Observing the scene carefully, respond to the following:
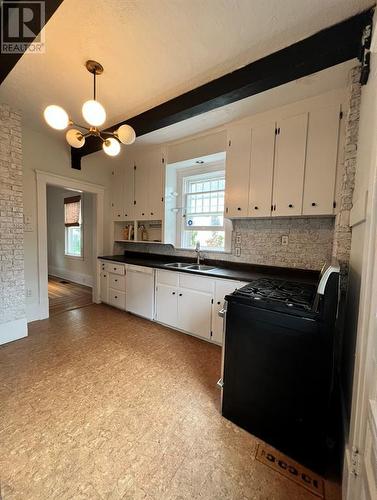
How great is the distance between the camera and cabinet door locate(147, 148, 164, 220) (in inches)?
131

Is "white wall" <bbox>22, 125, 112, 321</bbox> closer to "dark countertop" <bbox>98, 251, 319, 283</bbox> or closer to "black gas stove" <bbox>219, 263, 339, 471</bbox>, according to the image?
"dark countertop" <bbox>98, 251, 319, 283</bbox>

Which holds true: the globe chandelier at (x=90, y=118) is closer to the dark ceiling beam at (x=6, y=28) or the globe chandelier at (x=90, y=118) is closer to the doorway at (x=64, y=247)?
the dark ceiling beam at (x=6, y=28)

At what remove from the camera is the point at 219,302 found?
8.07ft

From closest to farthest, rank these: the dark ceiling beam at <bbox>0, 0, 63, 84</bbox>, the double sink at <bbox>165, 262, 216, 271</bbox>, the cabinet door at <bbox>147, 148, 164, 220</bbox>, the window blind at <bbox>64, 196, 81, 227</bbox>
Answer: the dark ceiling beam at <bbox>0, 0, 63, 84</bbox> < the double sink at <bbox>165, 262, 216, 271</bbox> < the cabinet door at <bbox>147, 148, 164, 220</bbox> < the window blind at <bbox>64, 196, 81, 227</bbox>

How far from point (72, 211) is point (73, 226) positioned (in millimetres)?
387

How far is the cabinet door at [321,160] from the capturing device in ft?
6.56

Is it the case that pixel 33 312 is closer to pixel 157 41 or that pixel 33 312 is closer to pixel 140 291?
pixel 140 291

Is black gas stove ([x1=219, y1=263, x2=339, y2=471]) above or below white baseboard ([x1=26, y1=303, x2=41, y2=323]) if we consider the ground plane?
above

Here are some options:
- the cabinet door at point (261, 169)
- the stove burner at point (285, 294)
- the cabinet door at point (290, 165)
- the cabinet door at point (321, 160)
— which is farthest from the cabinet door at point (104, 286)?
the cabinet door at point (321, 160)

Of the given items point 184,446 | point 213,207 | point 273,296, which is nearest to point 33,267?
point 213,207

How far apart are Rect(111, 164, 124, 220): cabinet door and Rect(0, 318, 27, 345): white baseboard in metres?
2.20

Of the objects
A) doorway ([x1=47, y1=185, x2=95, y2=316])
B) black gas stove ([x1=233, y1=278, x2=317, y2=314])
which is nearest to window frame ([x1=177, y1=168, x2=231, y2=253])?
black gas stove ([x1=233, y1=278, x2=317, y2=314])

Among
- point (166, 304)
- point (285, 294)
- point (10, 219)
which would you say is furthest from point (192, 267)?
point (10, 219)

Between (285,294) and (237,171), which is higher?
(237,171)
